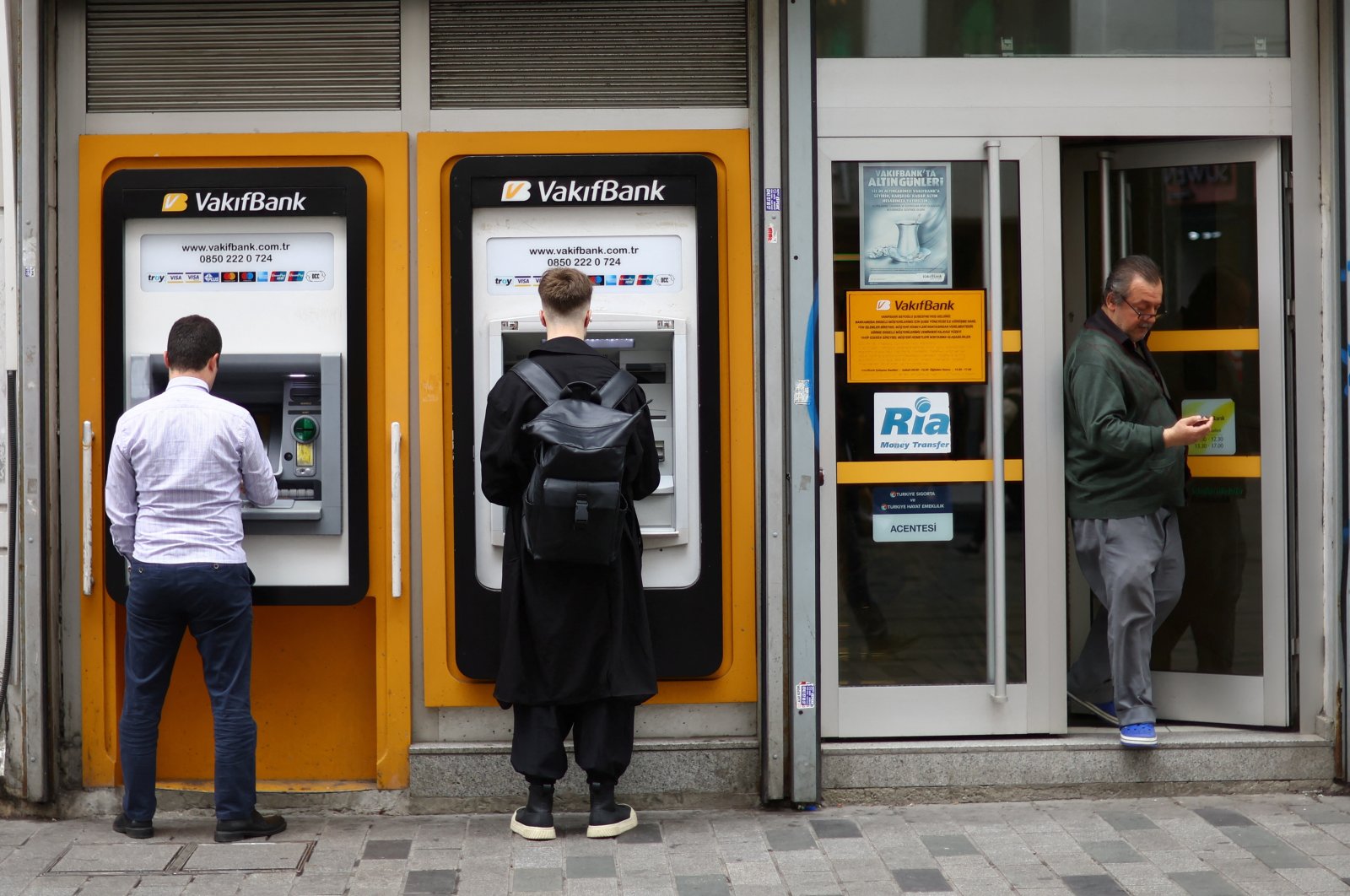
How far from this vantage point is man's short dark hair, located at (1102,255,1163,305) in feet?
15.3

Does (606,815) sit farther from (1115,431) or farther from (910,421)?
A: (1115,431)

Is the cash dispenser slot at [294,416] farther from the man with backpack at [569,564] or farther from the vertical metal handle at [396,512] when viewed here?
the man with backpack at [569,564]

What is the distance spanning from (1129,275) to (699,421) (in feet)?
5.32

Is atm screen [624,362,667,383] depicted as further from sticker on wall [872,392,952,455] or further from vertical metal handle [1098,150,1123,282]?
vertical metal handle [1098,150,1123,282]

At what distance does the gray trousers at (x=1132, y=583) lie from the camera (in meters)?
4.67

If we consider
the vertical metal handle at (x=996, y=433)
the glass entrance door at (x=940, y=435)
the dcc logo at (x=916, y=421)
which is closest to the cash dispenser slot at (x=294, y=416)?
the glass entrance door at (x=940, y=435)

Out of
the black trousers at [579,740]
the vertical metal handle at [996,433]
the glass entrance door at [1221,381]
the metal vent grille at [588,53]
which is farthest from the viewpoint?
the glass entrance door at [1221,381]

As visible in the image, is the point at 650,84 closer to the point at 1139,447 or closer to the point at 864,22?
the point at 864,22

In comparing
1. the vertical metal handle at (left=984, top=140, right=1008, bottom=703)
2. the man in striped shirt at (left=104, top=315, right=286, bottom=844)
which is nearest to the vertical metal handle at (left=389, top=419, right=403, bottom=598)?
the man in striped shirt at (left=104, top=315, right=286, bottom=844)

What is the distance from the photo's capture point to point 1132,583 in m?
4.66

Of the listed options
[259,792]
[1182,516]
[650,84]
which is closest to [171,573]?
[259,792]

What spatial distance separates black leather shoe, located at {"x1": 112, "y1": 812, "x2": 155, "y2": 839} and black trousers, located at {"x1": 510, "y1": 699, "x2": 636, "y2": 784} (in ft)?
3.99

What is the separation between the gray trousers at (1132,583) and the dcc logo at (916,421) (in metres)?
0.63

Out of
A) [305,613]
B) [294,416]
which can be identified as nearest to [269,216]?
[294,416]
